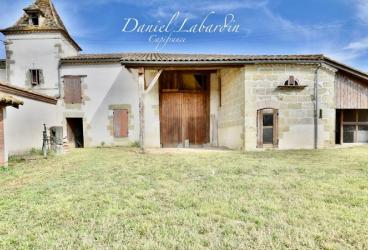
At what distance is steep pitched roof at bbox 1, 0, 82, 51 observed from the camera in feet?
47.5

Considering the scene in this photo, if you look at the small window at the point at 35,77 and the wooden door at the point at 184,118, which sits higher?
the small window at the point at 35,77

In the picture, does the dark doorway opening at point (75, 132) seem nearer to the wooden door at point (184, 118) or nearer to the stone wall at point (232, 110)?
the wooden door at point (184, 118)

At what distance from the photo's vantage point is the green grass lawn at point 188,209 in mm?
2512

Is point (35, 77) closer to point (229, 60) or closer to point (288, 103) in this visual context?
point (229, 60)

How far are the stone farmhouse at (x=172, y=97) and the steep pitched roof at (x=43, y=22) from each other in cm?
6

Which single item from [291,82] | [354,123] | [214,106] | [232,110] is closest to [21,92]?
[214,106]

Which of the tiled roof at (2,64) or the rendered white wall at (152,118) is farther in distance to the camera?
the tiled roof at (2,64)

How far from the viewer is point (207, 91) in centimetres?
1302

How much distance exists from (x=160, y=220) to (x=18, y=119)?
9.83 metres

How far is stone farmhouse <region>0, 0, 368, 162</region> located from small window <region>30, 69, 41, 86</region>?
5 centimetres

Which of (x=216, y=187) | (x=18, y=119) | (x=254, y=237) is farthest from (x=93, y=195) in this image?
(x=18, y=119)

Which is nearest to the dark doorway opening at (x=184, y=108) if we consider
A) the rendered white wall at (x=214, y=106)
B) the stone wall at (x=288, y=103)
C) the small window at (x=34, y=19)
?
the rendered white wall at (x=214, y=106)

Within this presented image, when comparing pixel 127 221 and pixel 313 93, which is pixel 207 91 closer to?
pixel 313 93

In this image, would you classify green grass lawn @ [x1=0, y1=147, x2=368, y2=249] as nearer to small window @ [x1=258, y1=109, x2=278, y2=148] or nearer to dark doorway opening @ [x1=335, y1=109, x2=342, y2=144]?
small window @ [x1=258, y1=109, x2=278, y2=148]
